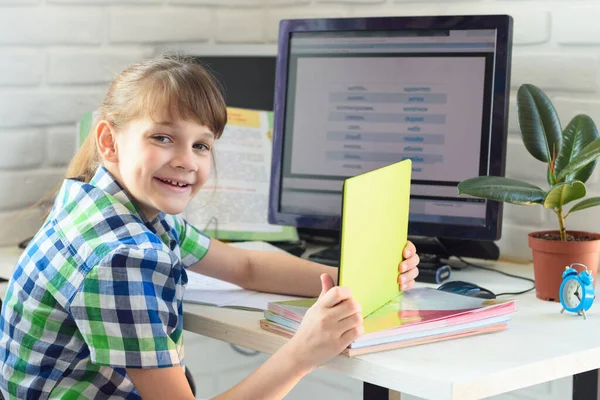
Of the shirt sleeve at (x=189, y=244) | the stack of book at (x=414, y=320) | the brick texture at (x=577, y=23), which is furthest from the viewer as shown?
the brick texture at (x=577, y=23)

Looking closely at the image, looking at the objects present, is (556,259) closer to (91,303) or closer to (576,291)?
(576,291)

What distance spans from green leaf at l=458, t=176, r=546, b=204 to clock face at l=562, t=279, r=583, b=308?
131 mm

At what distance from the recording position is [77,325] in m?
1.17

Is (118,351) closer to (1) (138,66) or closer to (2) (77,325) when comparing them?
(2) (77,325)

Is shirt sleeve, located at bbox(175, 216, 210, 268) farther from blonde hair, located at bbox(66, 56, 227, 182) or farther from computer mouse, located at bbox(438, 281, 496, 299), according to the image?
computer mouse, located at bbox(438, 281, 496, 299)

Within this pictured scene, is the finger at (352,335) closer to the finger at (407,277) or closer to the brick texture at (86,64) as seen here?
the finger at (407,277)

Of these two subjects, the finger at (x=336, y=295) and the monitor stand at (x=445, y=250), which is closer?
the finger at (x=336, y=295)

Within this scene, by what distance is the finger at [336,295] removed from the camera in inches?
42.8

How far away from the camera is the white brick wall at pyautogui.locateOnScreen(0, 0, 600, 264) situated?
1.69 metres

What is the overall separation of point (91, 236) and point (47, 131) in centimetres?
78

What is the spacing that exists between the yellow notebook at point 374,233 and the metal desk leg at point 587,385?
11.4 inches

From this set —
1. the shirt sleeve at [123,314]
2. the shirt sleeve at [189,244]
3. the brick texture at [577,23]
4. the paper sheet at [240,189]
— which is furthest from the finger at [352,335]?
the brick texture at [577,23]

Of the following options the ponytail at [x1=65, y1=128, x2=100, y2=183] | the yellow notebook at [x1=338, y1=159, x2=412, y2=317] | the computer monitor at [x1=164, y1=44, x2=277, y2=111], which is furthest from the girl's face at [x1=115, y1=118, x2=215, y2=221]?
the computer monitor at [x1=164, y1=44, x2=277, y2=111]

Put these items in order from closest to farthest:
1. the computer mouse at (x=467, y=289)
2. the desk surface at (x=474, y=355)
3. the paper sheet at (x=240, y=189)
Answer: the desk surface at (x=474, y=355), the computer mouse at (x=467, y=289), the paper sheet at (x=240, y=189)
